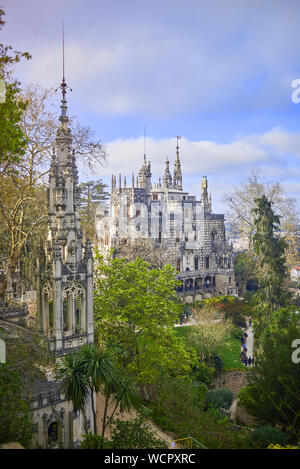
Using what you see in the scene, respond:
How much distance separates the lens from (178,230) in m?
57.9

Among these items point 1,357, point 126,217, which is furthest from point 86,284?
point 126,217

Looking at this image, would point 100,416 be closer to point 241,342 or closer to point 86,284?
point 86,284

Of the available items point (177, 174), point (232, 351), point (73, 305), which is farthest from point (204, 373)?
point (177, 174)

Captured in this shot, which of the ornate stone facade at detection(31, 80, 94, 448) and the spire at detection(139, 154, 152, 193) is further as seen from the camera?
the spire at detection(139, 154, 152, 193)

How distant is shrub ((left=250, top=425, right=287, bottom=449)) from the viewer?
60.4 ft

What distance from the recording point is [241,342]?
129ft

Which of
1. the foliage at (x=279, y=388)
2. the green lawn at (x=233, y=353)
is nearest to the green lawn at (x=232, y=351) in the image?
the green lawn at (x=233, y=353)

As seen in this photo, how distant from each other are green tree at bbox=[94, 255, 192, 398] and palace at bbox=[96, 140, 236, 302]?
1125 inches

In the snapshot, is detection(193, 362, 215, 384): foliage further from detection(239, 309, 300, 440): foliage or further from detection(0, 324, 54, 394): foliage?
detection(0, 324, 54, 394): foliage

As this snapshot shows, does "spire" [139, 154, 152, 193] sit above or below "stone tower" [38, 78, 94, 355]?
above

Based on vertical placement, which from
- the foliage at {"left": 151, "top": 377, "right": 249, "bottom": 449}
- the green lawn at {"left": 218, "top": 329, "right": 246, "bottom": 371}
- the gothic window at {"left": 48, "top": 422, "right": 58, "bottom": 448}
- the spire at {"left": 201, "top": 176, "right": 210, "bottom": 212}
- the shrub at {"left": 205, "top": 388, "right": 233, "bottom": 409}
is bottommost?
the green lawn at {"left": 218, "top": 329, "right": 246, "bottom": 371}

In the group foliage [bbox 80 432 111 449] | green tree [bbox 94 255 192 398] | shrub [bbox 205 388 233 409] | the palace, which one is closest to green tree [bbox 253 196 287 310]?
shrub [bbox 205 388 233 409]

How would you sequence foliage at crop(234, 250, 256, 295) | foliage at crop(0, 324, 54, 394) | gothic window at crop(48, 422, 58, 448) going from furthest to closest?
foliage at crop(234, 250, 256, 295), gothic window at crop(48, 422, 58, 448), foliage at crop(0, 324, 54, 394)
